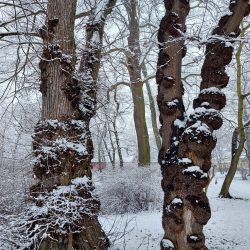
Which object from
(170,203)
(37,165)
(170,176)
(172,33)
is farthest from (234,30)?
(37,165)

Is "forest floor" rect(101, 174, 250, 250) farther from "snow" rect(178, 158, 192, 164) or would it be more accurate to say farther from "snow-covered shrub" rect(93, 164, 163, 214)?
"snow" rect(178, 158, 192, 164)

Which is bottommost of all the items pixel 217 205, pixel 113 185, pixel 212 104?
pixel 217 205

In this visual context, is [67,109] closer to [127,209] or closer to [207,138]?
[207,138]

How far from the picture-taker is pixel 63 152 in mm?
5242

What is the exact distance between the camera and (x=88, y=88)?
6.12m

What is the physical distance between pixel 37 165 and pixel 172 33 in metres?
2.77

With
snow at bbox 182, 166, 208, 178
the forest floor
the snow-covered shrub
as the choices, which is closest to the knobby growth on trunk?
snow at bbox 182, 166, 208, 178

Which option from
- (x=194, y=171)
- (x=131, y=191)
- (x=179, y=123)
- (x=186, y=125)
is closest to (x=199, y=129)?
(x=186, y=125)

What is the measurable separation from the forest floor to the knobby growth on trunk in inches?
48.1

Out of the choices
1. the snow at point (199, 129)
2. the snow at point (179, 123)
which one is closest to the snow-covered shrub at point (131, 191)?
the snow at point (179, 123)

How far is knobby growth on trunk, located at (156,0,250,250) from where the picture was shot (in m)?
4.55

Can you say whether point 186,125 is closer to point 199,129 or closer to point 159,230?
point 199,129

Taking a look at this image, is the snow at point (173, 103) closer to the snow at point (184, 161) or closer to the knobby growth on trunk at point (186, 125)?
the knobby growth on trunk at point (186, 125)

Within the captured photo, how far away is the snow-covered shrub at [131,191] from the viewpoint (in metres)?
11.0
